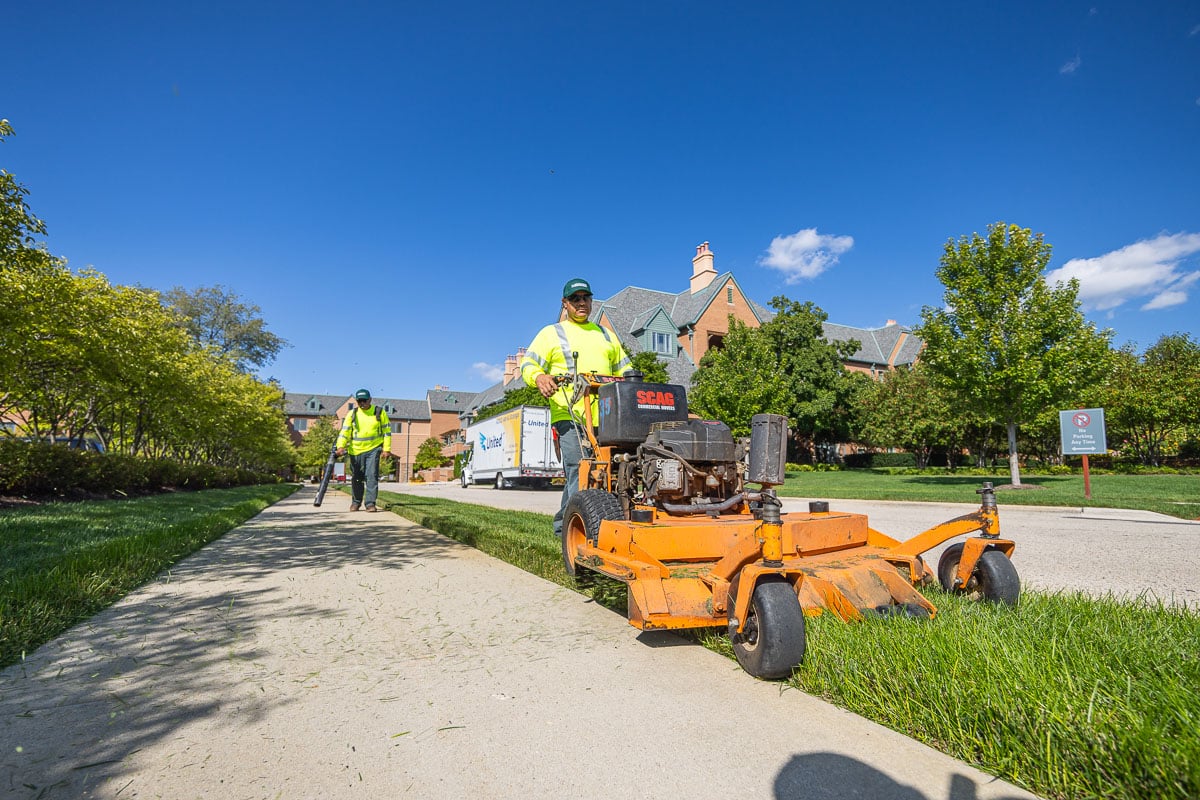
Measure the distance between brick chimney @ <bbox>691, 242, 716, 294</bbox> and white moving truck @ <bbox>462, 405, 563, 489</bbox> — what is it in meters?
22.3

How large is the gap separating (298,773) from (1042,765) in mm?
2156

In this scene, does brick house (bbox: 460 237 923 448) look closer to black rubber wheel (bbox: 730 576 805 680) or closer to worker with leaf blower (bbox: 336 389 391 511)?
worker with leaf blower (bbox: 336 389 391 511)

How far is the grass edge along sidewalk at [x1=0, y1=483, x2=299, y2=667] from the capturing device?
10.7 ft

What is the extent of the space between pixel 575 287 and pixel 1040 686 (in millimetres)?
4059

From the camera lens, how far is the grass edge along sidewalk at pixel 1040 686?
1645mm

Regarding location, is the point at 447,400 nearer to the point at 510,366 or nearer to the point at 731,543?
the point at 510,366

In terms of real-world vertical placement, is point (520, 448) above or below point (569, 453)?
below

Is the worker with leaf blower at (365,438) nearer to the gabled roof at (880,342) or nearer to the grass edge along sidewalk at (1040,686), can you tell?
the grass edge along sidewalk at (1040,686)

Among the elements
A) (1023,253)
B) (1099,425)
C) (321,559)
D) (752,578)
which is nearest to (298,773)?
(752,578)

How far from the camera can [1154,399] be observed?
1374 inches

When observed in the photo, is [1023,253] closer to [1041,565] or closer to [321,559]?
[1041,565]

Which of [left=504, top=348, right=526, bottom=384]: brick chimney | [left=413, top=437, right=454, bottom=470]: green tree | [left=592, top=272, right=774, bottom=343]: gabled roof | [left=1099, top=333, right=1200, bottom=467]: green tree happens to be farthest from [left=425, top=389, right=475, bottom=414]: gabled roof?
[left=1099, top=333, right=1200, bottom=467]: green tree

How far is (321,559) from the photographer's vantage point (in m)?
5.92

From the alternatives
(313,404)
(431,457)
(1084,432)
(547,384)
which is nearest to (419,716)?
(547,384)
